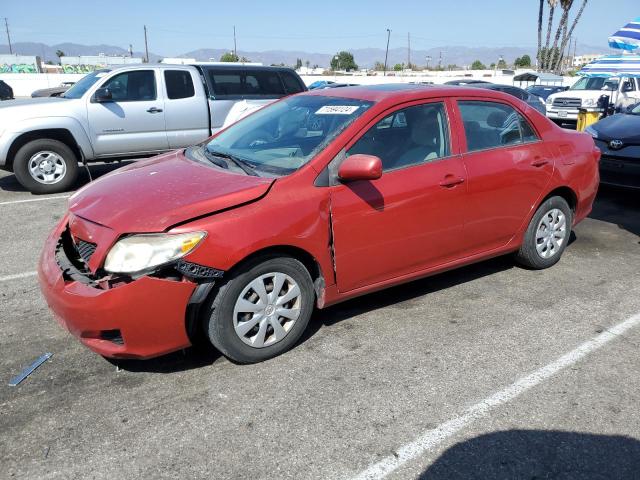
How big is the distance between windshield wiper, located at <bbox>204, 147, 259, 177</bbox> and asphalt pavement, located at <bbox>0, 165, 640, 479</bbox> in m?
1.20

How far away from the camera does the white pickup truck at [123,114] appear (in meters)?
7.79

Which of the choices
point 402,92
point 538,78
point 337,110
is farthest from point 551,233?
point 538,78

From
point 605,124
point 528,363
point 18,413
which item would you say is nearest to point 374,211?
point 528,363

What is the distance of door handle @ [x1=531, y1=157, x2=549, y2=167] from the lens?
177 inches

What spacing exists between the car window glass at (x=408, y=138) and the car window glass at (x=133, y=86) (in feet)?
19.5

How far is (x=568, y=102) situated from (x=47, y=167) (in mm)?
16285

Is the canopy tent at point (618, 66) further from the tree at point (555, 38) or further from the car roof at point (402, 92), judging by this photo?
the tree at point (555, 38)

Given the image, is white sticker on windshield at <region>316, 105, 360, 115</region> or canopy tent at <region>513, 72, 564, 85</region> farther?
canopy tent at <region>513, 72, 564, 85</region>

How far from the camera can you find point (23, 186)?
8180mm

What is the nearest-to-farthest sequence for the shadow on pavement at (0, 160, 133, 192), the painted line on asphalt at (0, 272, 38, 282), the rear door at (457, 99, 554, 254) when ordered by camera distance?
the rear door at (457, 99, 554, 254) < the painted line on asphalt at (0, 272, 38, 282) < the shadow on pavement at (0, 160, 133, 192)

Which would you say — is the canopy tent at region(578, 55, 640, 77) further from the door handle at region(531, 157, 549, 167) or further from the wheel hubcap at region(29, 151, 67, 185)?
the wheel hubcap at region(29, 151, 67, 185)

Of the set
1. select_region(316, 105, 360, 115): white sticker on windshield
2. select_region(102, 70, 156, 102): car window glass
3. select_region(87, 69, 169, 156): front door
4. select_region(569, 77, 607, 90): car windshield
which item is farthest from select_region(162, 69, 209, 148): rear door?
select_region(569, 77, 607, 90): car windshield

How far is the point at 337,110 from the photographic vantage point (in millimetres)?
3863

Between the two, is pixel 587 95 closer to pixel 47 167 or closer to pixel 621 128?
pixel 621 128
